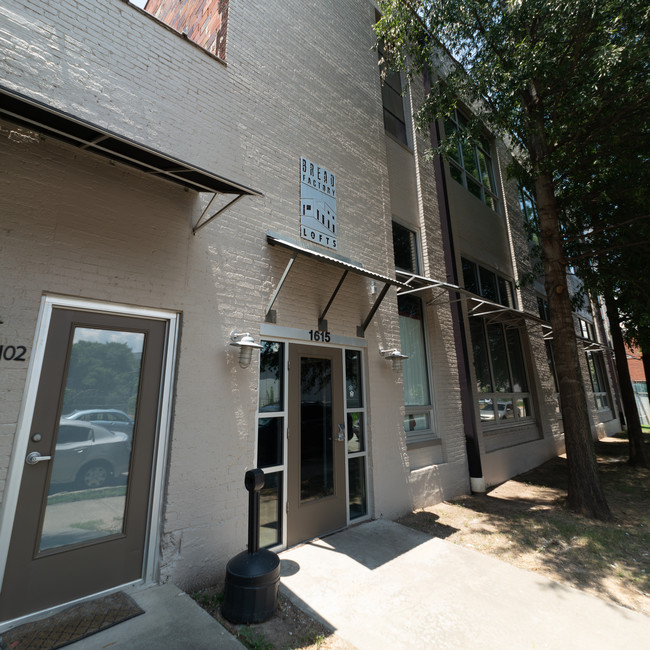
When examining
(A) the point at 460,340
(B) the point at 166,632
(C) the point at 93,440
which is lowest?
(B) the point at 166,632

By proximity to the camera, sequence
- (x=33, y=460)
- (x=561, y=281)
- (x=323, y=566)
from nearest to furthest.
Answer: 1. (x=33, y=460)
2. (x=323, y=566)
3. (x=561, y=281)

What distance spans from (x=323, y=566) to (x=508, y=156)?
13254 mm

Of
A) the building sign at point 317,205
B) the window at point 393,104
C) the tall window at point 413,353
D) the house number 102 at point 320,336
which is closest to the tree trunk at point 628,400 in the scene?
the tall window at point 413,353

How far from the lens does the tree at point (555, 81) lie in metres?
5.60

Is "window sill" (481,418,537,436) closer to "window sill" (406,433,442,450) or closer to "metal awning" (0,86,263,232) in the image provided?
"window sill" (406,433,442,450)

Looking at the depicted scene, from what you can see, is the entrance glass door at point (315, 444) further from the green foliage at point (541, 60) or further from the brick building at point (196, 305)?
the green foliage at point (541, 60)

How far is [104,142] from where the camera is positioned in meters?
2.83

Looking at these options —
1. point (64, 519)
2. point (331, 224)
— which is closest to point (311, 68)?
point (331, 224)

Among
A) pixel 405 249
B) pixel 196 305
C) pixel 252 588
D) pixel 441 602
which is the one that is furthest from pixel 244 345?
pixel 405 249

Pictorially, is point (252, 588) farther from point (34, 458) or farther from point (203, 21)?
point (203, 21)

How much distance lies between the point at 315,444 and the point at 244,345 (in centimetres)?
173

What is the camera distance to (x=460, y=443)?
22.6ft

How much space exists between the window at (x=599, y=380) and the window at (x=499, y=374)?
26.8 ft

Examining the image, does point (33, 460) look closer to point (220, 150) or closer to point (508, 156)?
point (220, 150)
